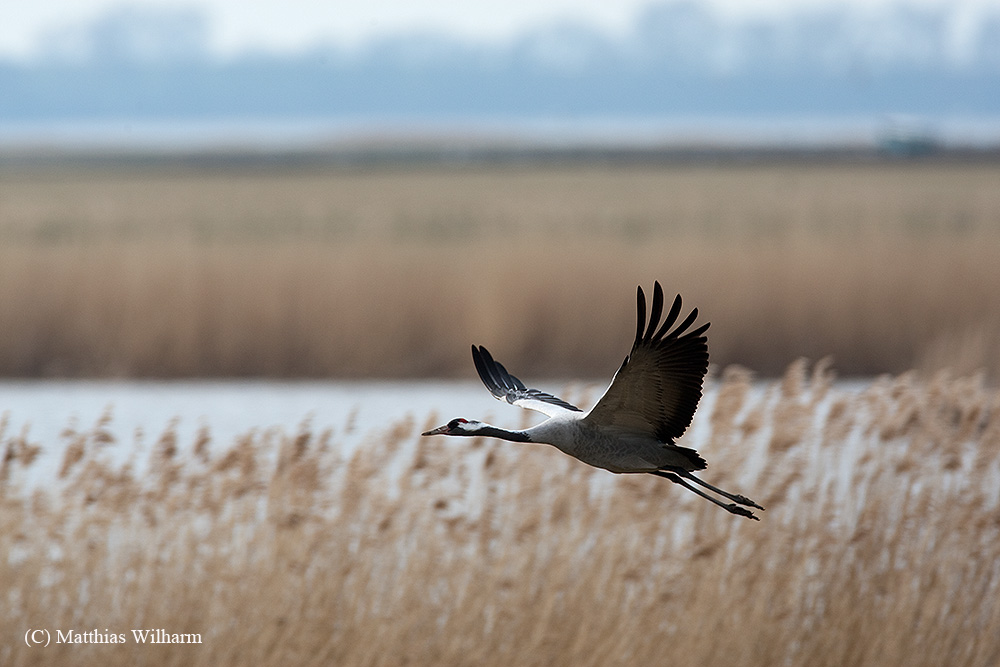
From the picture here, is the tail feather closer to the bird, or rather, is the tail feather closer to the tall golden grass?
the bird

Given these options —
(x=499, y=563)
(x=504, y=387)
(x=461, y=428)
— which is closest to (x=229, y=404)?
(x=499, y=563)

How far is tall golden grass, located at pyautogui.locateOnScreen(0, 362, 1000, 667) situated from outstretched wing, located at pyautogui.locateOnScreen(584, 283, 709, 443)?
6.65ft

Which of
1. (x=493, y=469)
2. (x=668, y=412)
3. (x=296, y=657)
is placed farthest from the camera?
(x=493, y=469)

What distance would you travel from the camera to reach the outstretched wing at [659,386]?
3176mm

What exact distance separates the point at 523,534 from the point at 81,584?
179cm

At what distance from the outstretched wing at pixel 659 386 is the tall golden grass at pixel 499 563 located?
79.8 inches

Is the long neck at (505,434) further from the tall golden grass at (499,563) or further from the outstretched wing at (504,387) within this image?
the tall golden grass at (499,563)

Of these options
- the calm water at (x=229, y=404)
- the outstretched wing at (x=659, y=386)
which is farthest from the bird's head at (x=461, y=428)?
the calm water at (x=229, y=404)

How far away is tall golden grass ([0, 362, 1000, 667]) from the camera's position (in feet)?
17.0

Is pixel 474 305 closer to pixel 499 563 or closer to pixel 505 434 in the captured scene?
pixel 499 563

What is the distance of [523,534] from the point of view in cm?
535

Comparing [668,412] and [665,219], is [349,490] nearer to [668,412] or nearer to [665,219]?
[668,412]

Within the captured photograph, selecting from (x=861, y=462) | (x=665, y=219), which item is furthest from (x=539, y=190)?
(x=861, y=462)

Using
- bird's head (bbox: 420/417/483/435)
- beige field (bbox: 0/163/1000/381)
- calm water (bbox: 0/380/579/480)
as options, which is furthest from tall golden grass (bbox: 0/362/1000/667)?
beige field (bbox: 0/163/1000/381)
